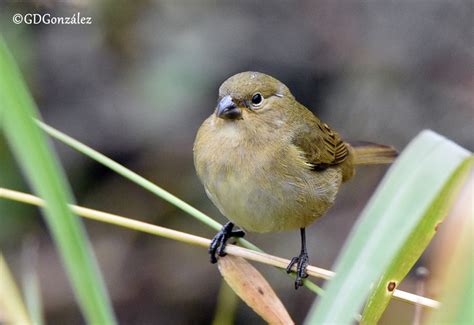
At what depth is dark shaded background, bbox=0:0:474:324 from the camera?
4797mm

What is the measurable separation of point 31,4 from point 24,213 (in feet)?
4.46

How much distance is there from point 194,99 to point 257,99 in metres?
1.81

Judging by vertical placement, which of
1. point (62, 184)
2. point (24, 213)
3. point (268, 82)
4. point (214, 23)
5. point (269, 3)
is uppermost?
point (269, 3)

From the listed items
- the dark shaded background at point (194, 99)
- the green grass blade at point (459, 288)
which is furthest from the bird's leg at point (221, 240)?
the dark shaded background at point (194, 99)

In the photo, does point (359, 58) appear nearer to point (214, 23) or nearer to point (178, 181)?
point (214, 23)

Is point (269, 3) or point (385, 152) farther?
point (269, 3)

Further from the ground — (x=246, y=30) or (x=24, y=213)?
(x=246, y=30)

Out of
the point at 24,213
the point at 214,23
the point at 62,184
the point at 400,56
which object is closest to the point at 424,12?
the point at 400,56

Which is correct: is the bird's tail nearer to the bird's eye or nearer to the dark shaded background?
the bird's eye

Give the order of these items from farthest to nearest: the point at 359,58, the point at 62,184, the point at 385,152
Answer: the point at 359,58 → the point at 385,152 → the point at 62,184

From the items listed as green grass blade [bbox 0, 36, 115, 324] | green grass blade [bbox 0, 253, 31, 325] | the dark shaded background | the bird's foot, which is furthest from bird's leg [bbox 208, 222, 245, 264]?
the dark shaded background

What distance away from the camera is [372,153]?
3.85 meters

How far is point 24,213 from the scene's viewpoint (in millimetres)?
5004

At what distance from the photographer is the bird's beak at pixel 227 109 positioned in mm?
2805
